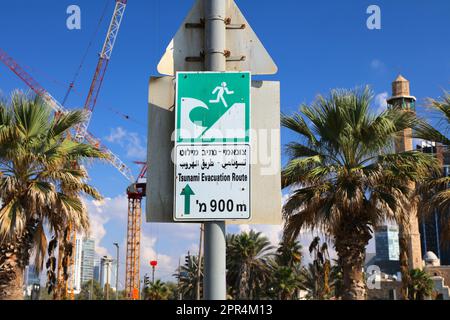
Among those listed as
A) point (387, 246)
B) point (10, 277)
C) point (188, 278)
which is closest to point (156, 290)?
point (188, 278)

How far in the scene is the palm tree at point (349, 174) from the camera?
539 inches

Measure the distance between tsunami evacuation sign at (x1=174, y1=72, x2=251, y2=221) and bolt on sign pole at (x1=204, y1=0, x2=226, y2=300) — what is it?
12 centimetres

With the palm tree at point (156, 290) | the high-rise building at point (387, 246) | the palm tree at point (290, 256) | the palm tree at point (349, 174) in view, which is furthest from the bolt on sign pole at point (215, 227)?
the high-rise building at point (387, 246)

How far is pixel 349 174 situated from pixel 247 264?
44.3 m

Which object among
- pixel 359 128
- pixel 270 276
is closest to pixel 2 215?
pixel 359 128

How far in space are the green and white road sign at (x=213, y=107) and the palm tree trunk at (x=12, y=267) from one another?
1102 centimetres

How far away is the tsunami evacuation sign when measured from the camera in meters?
3.32

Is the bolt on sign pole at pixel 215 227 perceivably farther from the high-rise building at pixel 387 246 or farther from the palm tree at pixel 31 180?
the high-rise building at pixel 387 246

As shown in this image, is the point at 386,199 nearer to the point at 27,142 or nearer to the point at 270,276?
the point at 27,142

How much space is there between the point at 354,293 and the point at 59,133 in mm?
8050

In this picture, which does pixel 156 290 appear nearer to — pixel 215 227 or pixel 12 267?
pixel 12 267

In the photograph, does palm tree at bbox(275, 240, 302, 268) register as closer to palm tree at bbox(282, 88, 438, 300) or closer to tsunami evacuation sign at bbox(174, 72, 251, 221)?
palm tree at bbox(282, 88, 438, 300)

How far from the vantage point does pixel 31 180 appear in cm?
1364
